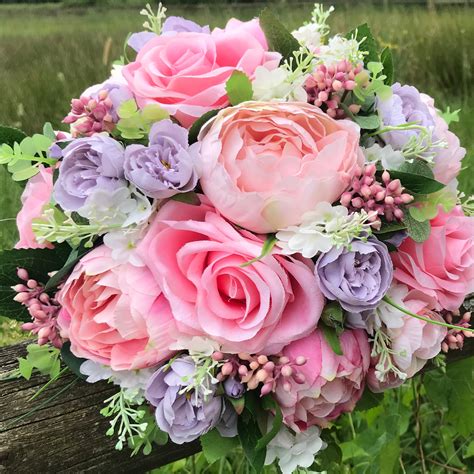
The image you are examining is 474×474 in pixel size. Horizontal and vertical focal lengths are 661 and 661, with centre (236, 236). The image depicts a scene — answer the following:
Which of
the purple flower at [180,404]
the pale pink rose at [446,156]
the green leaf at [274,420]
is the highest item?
the pale pink rose at [446,156]

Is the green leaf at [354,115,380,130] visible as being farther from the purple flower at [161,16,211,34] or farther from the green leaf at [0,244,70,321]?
the green leaf at [0,244,70,321]

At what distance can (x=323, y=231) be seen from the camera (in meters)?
0.69

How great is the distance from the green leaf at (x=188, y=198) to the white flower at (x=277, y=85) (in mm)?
139

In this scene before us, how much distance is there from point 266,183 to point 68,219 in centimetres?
21

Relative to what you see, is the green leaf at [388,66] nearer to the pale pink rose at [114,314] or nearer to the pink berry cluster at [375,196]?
the pink berry cluster at [375,196]

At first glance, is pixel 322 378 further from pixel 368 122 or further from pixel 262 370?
pixel 368 122

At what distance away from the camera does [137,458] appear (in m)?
0.87

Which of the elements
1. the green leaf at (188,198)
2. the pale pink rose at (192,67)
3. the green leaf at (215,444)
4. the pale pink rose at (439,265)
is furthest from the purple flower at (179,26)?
the green leaf at (215,444)

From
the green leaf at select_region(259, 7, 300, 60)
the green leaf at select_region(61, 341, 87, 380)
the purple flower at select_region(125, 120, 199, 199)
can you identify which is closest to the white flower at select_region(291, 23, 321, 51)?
the green leaf at select_region(259, 7, 300, 60)

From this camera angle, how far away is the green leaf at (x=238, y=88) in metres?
0.71

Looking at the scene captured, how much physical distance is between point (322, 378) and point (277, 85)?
1.06ft

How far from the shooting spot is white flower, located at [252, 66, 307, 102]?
726 mm

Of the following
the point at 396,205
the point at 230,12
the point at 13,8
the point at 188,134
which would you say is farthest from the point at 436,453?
the point at 13,8

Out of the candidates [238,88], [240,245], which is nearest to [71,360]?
A: [240,245]
